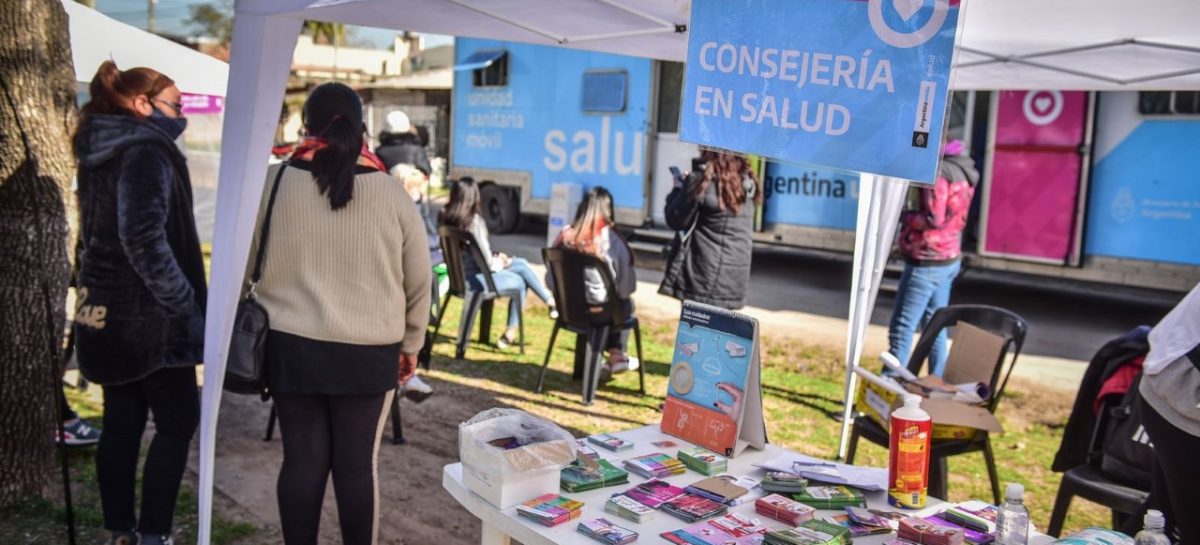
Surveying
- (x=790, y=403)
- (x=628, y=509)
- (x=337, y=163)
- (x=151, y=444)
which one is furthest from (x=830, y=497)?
(x=790, y=403)

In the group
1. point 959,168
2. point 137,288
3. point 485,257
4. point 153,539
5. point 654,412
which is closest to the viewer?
point 137,288

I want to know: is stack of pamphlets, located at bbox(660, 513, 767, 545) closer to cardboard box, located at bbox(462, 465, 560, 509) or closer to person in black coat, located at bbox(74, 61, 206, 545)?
cardboard box, located at bbox(462, 465, 560, 509)

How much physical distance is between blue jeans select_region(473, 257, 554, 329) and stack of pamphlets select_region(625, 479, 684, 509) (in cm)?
429

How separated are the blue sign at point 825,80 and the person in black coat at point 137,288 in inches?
66.5

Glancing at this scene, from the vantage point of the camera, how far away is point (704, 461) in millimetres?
2615

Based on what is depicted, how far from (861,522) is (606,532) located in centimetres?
59

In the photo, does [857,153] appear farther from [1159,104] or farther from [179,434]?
[1159,104]

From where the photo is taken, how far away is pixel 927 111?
2133 mm

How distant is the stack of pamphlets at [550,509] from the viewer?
2.19 meters

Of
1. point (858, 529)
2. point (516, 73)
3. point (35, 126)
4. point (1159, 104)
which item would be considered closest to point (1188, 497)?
point (858, 529)

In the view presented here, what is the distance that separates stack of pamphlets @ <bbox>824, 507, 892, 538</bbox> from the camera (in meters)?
2.22

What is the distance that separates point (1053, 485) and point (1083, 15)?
2392 mm

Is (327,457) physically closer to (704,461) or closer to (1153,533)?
(704,461)

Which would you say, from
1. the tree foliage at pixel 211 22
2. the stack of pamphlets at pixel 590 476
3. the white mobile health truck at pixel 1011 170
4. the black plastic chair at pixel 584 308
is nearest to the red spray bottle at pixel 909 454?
the stack of pamphlets at pixel 590 476
